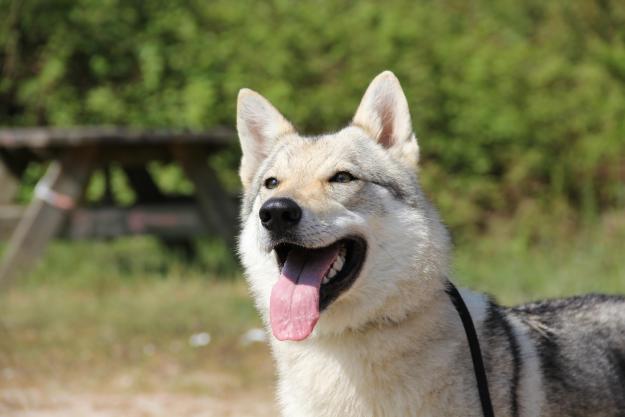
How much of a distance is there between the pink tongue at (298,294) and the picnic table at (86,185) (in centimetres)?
581

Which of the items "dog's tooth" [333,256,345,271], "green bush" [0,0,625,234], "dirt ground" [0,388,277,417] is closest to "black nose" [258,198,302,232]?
"dog's tooth" [333,256,345,271]

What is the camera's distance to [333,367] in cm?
367

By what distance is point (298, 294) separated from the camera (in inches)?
143

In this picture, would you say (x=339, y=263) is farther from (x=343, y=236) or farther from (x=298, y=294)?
(x=298, y=294)

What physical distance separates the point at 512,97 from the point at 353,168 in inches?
286

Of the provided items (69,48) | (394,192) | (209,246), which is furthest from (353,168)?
(69,48)

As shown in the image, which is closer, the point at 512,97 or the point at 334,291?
the point at 334,291

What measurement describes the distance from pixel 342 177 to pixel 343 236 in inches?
13.8

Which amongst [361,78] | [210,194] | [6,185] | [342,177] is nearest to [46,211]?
[6,185]

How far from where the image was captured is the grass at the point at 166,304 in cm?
721

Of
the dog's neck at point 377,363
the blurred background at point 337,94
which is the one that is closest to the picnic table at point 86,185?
the blurred background at point 337,94

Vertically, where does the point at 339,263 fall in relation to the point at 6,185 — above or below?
above

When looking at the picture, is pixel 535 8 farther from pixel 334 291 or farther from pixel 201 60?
pixel 334 291

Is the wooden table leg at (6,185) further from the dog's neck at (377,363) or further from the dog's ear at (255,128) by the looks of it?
the dog's neck at (377,363)
